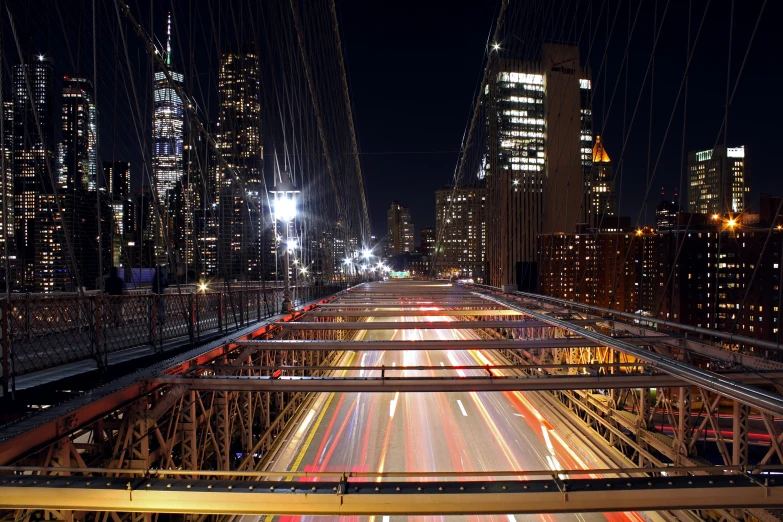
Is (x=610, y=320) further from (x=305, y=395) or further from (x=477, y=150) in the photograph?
(x=477, y=150)

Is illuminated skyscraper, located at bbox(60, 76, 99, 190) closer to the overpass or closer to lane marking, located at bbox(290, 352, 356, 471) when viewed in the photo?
the overpass

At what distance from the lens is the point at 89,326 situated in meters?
7.62

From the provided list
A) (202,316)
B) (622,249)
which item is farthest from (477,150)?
(202,316)

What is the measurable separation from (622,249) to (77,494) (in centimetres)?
5856

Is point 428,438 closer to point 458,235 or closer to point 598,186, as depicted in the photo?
point 598,186

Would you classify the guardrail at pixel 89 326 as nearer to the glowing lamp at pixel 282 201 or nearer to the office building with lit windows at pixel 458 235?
the glowing lamp at pixel 282 201

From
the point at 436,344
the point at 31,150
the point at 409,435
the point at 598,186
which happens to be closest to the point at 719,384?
the point at 436,344

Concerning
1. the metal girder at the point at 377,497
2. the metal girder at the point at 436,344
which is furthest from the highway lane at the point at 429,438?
the metal girder at the point at 377,497

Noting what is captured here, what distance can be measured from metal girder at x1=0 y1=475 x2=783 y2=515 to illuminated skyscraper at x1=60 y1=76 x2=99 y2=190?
1406 centimetres

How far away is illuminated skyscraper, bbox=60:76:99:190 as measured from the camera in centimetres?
1528

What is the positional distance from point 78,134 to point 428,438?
15674 mm

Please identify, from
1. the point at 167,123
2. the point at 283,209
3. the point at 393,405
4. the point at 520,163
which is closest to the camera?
the point at 283,209

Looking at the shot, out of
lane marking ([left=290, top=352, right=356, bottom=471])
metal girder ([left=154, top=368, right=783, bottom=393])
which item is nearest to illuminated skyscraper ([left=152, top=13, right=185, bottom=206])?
lane marking ([left=290, top=352, right=356, bottom=471])

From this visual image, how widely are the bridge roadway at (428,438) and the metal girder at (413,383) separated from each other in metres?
4.17
